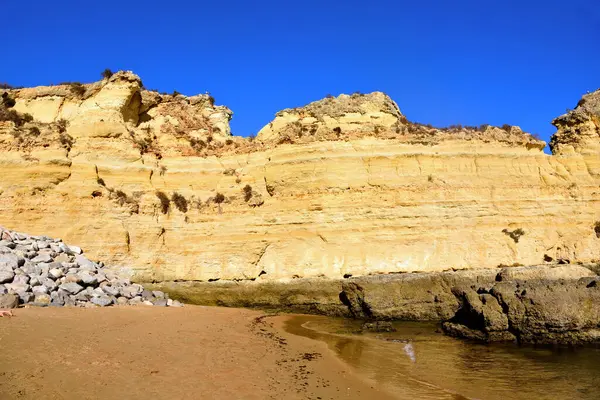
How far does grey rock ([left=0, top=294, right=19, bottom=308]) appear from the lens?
30.8 feet

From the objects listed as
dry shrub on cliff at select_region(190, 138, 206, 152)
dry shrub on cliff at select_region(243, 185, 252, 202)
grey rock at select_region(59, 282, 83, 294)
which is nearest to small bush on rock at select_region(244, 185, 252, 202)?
dry shrub on cliff at select_region(243, 185, 252, 202)

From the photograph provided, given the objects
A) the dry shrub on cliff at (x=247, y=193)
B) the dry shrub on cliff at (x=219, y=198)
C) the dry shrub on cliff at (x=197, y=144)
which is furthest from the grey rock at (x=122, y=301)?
the dry shrub on cliff at (x=197, y=144)

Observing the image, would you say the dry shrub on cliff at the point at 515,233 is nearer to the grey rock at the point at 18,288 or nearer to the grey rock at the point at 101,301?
the grey rock at the point at 101,301

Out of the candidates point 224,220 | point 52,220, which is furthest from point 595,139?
point 52,220

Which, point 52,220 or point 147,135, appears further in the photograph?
point 147,135

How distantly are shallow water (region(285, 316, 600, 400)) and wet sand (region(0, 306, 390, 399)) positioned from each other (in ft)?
2.27

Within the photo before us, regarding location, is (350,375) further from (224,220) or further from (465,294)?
(224,220)

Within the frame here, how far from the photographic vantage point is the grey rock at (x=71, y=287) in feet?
38.8

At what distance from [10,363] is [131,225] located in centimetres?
1097

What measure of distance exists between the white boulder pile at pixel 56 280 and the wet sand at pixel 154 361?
2.88 ft

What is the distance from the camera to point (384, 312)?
14.1 m

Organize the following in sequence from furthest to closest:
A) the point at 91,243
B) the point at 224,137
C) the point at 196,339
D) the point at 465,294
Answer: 1. the point at 224,137
2. the point at 91,243
3. the point at 465,294
4. the point at 196,339

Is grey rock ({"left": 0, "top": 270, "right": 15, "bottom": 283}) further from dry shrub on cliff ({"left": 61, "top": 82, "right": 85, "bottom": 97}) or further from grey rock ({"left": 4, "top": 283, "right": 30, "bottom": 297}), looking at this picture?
dry shrub on cliff ({"left": 61, "top": 82, "right": 85, "bottom": 97})

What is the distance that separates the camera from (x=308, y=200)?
55.3 ft
